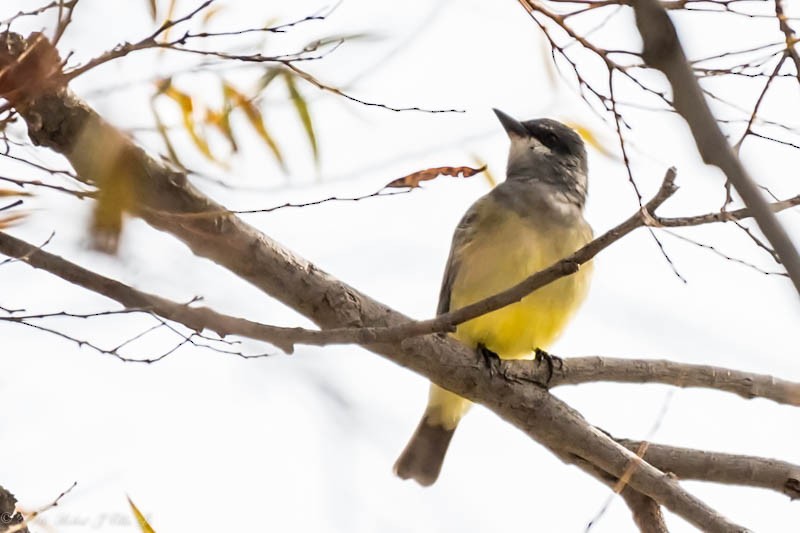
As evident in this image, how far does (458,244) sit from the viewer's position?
6004 millimetres

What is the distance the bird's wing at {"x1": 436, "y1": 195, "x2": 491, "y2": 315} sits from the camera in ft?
19.4

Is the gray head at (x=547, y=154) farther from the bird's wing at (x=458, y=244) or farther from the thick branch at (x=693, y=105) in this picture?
the thick branch at (x=693, y=105)

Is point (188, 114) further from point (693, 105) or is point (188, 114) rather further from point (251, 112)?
point (693, 105)

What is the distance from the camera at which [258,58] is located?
2977 mm

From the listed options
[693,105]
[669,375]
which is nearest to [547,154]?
[669,375]

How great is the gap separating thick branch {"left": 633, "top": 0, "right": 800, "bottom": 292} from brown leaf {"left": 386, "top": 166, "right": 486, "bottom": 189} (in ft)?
4.48

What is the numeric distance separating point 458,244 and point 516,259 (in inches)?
24.4

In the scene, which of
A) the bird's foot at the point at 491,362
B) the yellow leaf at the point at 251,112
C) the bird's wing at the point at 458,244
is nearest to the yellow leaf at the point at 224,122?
the yellow leaf at the point at 251,112

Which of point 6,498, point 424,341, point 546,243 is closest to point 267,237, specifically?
point 424,341

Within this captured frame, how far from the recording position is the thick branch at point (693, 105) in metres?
1.62

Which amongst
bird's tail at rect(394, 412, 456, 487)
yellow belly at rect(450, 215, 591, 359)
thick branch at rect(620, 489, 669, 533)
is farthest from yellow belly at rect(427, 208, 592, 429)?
thick branch at rect(620, 489, 669, 533)

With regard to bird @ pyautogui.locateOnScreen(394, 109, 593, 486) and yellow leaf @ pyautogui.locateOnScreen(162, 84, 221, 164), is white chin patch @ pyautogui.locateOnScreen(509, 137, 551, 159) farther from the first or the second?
yellow leaf @ pyautogui.locateOnScreen(162, 84, 221, 164)

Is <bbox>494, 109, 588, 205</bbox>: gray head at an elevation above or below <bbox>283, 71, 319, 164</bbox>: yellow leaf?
above

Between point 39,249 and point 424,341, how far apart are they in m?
1.58
